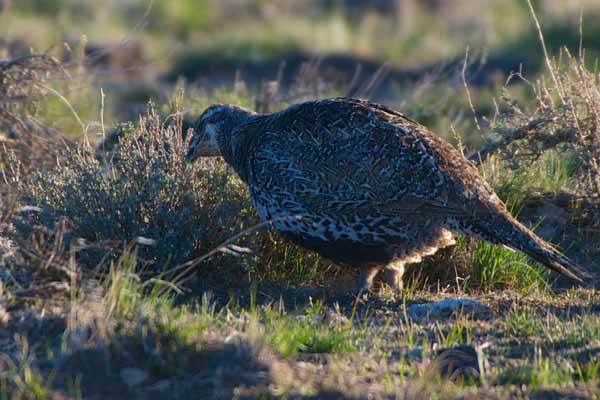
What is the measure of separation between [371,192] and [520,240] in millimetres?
892

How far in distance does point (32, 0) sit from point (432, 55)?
29.0 ft

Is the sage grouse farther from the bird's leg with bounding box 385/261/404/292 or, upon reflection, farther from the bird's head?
the bird's head

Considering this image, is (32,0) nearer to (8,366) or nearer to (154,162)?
(154,162)

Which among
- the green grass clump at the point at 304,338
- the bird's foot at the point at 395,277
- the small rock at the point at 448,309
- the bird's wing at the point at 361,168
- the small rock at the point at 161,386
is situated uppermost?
the bird's wing at the point at 361,168

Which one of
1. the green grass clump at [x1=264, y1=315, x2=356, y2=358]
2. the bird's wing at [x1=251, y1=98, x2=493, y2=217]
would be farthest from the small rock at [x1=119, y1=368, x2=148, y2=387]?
the bird's wing at [x1=251, y1=98, x2=493, y2=217]

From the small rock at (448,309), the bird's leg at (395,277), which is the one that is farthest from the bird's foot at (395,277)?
the small rock at (448,309)

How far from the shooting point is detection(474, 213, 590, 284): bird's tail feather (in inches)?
210

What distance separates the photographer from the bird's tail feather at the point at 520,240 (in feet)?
17.5

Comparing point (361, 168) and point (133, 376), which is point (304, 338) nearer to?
point (133, 376)

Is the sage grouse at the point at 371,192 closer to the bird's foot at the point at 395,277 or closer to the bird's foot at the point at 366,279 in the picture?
the bird's foot at the point at 366,279

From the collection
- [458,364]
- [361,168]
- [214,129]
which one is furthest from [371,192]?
[214,129]

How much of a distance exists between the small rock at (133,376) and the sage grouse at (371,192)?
150 cm

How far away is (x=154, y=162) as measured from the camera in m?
5.88

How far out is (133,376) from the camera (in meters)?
4.12
